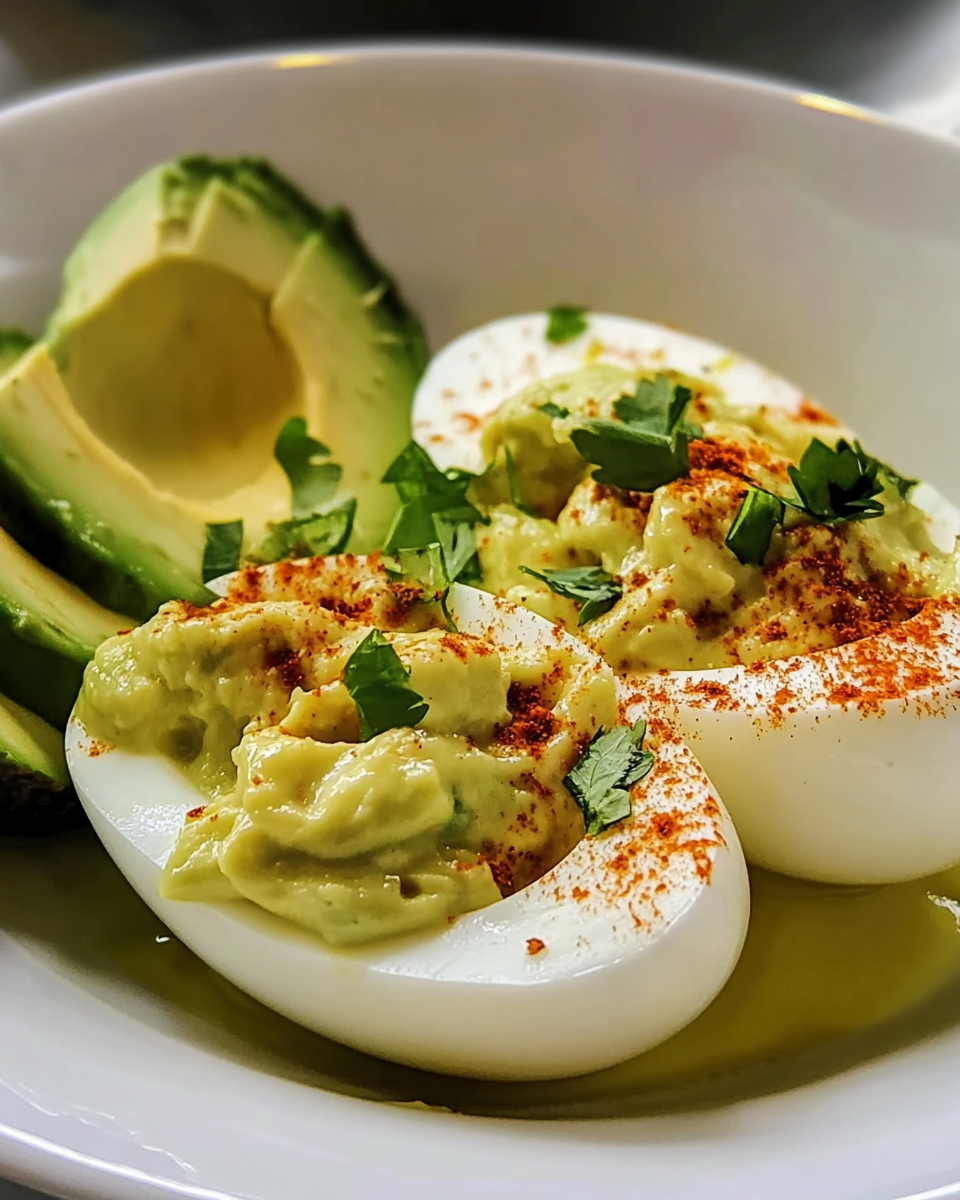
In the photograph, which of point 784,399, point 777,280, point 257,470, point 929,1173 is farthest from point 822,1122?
point 777,280

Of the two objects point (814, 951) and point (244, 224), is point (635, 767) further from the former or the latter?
point (244, 224)

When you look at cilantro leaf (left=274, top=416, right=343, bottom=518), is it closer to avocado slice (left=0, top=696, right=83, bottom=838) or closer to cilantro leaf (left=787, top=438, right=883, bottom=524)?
avocado slice (left=0, top=696, right=83, bottom=838)

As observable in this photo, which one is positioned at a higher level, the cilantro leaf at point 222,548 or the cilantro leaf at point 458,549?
the cilantro leaf at point 458,549

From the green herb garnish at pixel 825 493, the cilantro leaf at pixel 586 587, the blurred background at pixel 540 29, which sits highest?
the blurred background at pixel 540 29

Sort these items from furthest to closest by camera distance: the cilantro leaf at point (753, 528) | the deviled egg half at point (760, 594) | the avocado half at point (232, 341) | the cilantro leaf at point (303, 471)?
the avocado half at point (232, 341), the cilantro leaf at point (303, 471), the cilantro leaf at point (753, 528), the deviled egg half at point (760, 594)

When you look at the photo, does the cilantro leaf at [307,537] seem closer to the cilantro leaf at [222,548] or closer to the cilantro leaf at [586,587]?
the cilantro leaf at [222,548]

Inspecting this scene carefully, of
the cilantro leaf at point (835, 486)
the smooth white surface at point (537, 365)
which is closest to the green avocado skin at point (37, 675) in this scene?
the smooth white surface at point (537, 365)

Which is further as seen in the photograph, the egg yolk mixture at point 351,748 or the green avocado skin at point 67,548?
the green avocado skin at point 67,548

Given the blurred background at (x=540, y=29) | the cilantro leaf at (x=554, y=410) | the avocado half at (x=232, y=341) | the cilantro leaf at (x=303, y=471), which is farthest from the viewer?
the blurred background at (x=540, y=29)
